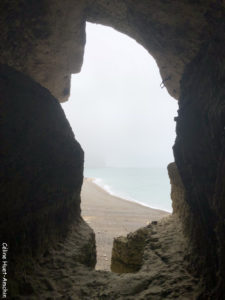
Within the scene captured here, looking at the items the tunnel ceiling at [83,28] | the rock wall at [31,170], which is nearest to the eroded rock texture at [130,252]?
the rock wall at [31,170]

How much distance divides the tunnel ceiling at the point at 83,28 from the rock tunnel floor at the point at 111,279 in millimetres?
4229

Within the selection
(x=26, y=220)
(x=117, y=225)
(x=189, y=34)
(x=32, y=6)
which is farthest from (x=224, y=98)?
(x=117, y=225)

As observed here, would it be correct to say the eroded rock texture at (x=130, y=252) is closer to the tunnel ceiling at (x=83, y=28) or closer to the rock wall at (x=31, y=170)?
the rock wall at (x=31, y=170)

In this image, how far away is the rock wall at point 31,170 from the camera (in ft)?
11.5

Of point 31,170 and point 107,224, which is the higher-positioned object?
point 31,170

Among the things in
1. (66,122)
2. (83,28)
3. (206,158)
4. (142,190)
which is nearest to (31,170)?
(66,122)

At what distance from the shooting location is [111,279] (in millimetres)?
3936

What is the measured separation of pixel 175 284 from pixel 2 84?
4.37 meters

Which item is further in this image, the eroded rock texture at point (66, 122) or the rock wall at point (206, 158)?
the eroded rock texture at point (66, 122)

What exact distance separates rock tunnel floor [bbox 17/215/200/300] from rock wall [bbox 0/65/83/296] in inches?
12.9

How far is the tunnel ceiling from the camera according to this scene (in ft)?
14.1

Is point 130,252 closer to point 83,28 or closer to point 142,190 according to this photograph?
point 83,28

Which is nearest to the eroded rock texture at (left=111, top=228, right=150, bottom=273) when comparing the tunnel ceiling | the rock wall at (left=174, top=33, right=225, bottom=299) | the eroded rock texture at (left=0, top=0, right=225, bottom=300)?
the eroded rock texture at (left=0, top=0, right=225, bottom=300)

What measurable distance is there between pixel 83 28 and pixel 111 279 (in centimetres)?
599
